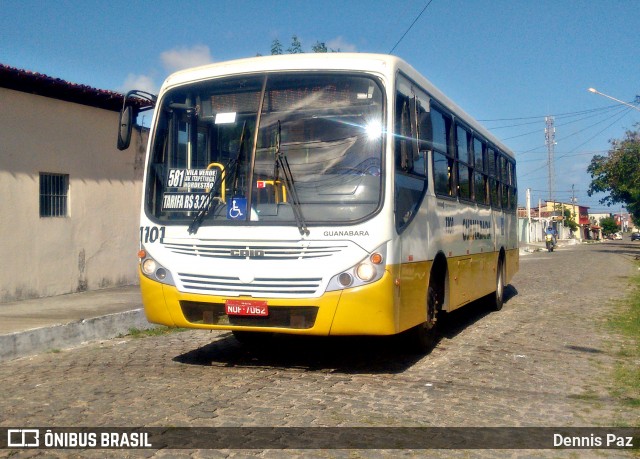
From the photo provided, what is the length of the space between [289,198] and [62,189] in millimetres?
8281

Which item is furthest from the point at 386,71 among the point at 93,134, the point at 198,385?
the point at 93,134

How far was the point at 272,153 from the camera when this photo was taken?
685 centimetres

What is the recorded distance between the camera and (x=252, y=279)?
668 cm

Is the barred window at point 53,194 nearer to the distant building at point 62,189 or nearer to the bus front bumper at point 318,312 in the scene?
the distant building at point 62,189

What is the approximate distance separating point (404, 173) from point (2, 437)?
415 centimetres

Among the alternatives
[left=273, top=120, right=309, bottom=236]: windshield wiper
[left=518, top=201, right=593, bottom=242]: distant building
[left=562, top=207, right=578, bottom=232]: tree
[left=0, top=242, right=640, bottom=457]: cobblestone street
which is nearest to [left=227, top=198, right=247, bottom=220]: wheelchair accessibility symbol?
[left=273, top=120, right=309, bottom=236]: windshield wiper

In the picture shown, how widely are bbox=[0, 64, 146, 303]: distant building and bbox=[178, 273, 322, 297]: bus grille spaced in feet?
21.5

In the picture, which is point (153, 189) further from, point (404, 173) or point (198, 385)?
point (404, 173)

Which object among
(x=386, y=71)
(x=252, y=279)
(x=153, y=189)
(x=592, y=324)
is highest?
(x=386, y=71)

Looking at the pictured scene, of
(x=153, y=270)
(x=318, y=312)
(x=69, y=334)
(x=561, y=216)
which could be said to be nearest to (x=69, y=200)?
(x=69, y=334)

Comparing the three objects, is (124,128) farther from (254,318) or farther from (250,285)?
(254,318)

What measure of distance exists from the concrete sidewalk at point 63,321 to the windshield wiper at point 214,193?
2871 mm

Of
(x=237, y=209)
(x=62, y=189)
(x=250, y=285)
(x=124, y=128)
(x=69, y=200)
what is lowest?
(x=250, y=285)

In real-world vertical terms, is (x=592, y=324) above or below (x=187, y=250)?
below
